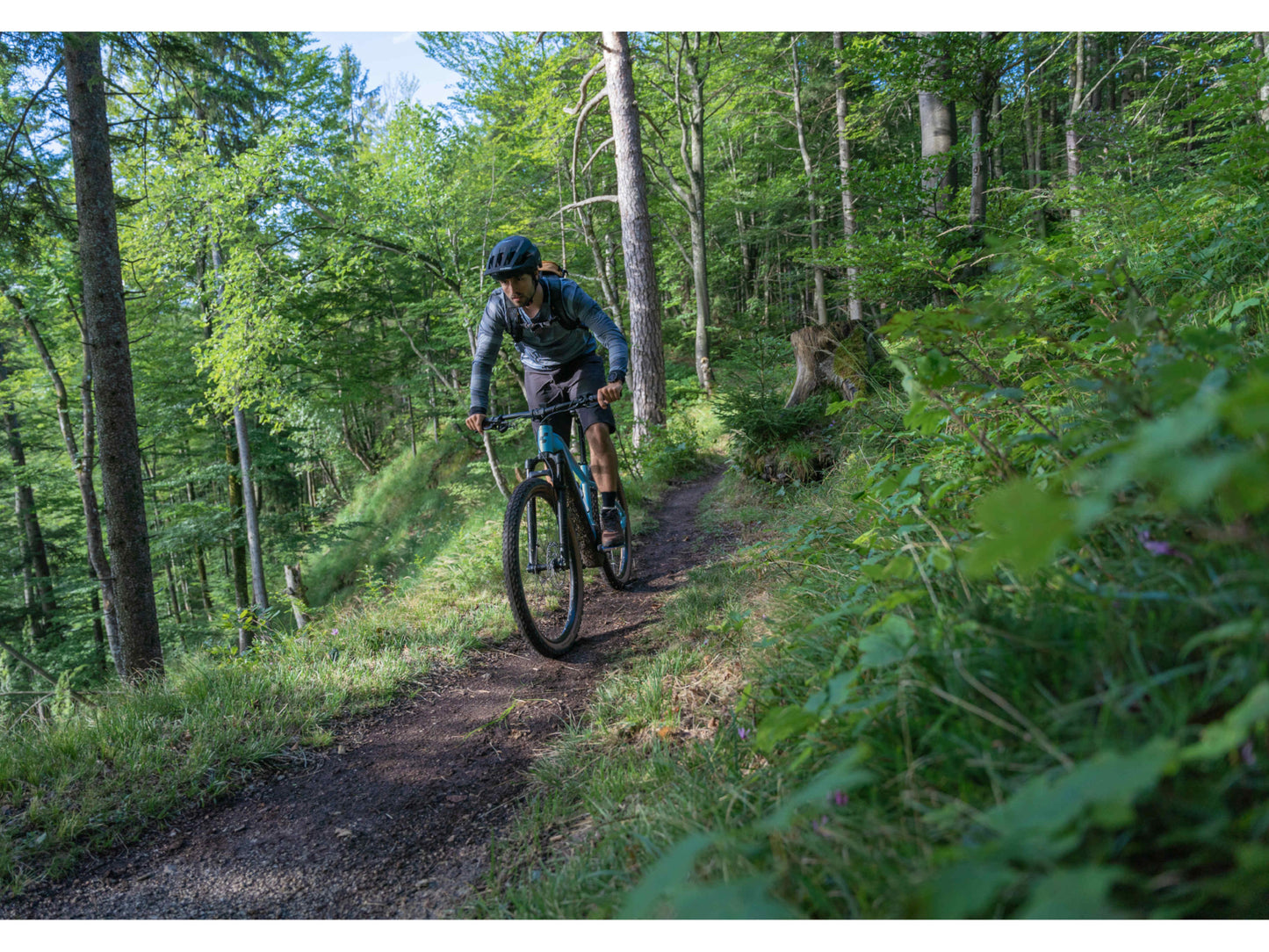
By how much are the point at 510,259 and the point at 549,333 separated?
22.0 inches

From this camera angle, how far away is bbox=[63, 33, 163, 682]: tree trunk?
568 cm

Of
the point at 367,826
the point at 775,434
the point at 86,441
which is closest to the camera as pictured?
the point at 367,826

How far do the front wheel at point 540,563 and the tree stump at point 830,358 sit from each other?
3.53 m

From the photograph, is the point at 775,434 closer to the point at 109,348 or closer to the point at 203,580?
the point at 109,348

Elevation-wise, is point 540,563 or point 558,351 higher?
point 558,351

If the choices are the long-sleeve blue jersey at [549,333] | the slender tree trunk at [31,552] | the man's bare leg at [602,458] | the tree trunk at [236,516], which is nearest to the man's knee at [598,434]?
the man's bare leg at [602,458]

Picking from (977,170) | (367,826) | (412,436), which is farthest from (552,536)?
(412,436)

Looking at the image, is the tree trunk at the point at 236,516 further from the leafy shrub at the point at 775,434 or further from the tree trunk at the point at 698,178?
the leafy shrub at the point at 775,434

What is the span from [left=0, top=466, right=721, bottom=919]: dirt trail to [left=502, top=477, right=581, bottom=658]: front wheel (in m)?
0.25

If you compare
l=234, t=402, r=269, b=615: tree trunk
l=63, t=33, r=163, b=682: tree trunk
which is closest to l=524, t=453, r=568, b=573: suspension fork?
l=63, t=33, r=163, b=682: tree trunk

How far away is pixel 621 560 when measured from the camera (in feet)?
15.0

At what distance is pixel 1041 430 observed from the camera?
210 centimetres
